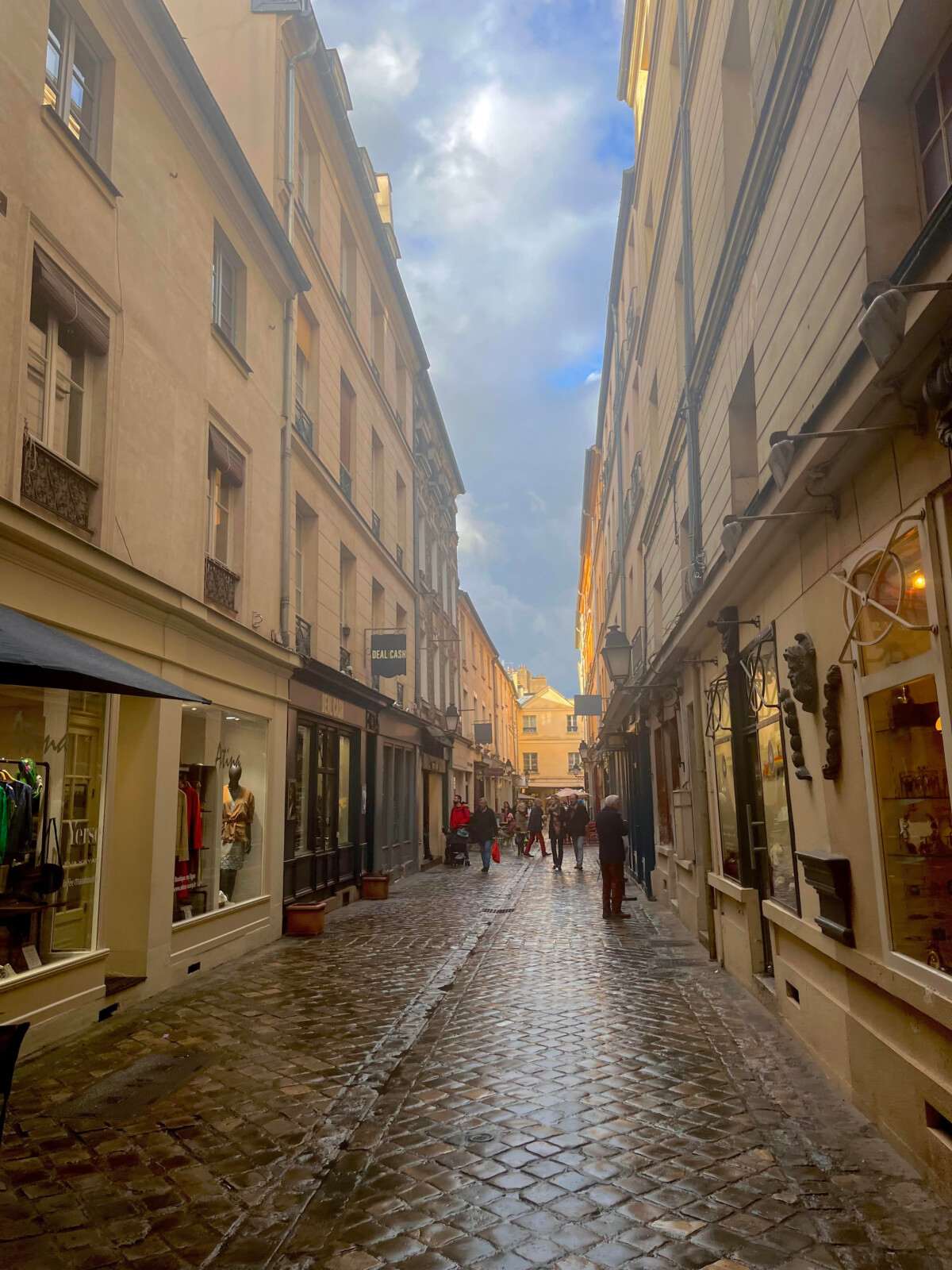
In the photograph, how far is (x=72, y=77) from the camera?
26.1 ft

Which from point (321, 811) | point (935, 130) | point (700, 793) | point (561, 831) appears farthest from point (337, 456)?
point (935, 130)

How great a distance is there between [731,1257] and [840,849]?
8.25 feet

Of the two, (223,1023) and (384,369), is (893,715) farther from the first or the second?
(384,369)

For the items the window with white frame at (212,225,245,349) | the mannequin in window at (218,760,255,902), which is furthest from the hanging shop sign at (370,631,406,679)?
the window with white frame at (212,225,245,349)

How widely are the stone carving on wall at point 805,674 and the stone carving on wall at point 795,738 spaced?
33 cm

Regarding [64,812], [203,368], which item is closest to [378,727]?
[203,368]

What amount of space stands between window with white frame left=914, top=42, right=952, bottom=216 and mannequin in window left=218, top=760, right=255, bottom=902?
913 cm

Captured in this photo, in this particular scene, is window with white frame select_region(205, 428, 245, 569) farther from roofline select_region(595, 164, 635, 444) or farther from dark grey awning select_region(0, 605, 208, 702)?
roofline select_region(595, 164, 635, 444)

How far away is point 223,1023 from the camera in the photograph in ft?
24.3

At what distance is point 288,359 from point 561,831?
1541cm

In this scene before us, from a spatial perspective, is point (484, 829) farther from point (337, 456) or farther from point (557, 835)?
point (337, 456)

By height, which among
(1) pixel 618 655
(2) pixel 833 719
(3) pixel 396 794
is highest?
(1) pixel 618 655

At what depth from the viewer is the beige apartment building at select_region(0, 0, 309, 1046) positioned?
6832 millimetres

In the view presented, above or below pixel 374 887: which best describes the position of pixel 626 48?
above
